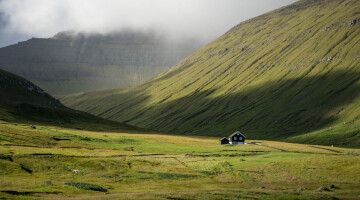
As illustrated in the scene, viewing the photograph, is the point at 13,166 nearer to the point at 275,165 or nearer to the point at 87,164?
the point at 87,164

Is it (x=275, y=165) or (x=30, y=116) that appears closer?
(x=275, y=165)

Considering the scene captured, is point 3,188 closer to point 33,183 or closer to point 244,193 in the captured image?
point 33,183

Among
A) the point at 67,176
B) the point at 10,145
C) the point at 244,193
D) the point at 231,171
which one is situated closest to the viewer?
the point at 244,193

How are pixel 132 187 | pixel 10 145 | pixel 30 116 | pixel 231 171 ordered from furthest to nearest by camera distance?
pixel 30 116
pixel 10 145
pixel 231 171
pixel 132 187

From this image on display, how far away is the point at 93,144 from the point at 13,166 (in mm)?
57720

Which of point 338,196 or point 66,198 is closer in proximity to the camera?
point 66,198

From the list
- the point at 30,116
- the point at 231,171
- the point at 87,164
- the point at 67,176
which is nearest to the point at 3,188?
the point at 67,176

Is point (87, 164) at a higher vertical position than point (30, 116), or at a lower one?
lower

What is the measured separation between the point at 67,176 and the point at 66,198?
75.9ft

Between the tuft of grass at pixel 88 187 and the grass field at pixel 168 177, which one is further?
the tuft of grass at pixel 88 187

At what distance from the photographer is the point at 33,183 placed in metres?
55.9

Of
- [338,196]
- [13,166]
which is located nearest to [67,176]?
[13,166]

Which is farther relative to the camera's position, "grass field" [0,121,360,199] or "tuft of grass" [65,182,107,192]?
"tuft of grass" [65,182,107,192]

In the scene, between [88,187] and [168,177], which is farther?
[168,177]
